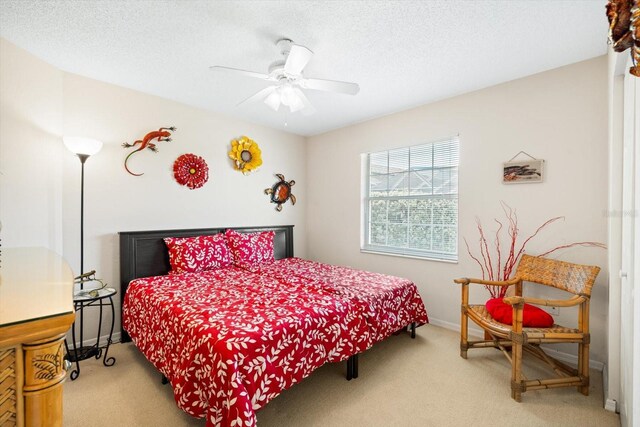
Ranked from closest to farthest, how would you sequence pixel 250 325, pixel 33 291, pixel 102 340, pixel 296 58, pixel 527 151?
pixel 33 291 < pixel 250 325 < pixel 296 58 < pixel 527 151 < pixel 102 340

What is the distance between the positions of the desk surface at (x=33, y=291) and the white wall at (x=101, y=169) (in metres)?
1.33

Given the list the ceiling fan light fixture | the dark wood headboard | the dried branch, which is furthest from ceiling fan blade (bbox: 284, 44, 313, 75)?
the dried branch

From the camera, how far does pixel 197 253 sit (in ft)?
10.2

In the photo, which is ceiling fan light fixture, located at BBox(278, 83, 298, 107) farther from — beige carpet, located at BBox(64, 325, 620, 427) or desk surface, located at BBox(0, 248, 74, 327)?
beige carpet, located at BBox(64, 325, 620, 427)

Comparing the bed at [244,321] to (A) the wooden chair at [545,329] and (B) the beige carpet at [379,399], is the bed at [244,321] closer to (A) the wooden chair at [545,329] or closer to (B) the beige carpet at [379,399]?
(B) the beige carpet at [379,399]

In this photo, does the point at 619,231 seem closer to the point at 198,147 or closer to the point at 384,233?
the point at 384,233

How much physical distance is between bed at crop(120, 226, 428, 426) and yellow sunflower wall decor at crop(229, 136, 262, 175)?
42.0 inches

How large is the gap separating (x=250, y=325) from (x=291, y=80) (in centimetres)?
173

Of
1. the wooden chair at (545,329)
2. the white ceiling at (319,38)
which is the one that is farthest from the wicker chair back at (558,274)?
the white ceiling at (319,38)

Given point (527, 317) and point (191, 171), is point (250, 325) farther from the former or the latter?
point (191, 171)

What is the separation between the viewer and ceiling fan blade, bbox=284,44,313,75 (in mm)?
1768

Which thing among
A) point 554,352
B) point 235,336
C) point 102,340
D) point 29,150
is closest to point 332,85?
point 235,336

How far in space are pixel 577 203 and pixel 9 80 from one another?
4526 mm

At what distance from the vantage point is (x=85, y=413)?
1.80 metres
